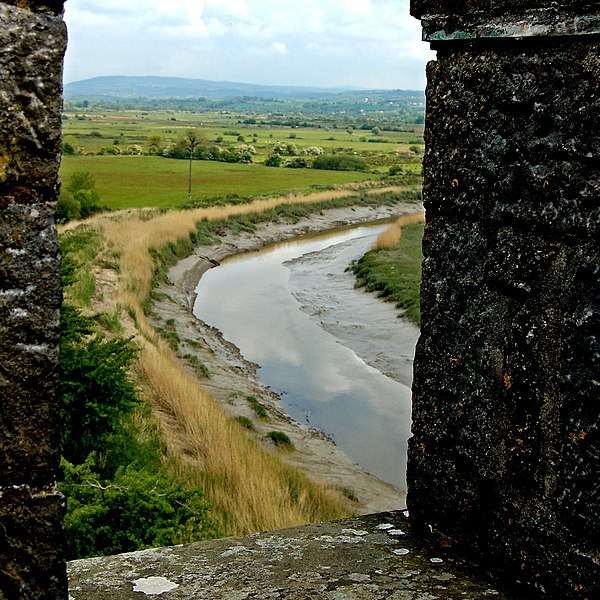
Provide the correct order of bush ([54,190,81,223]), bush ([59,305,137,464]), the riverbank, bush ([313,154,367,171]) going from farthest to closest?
1. bush ([313,154,367,171])
2. bush ([54,190,81,223])
3. the riverbank
4. bush ([59,305,137,464])

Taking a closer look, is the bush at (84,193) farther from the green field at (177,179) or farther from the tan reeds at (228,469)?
the tan reeds at (228,469)

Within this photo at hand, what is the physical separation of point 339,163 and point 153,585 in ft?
199

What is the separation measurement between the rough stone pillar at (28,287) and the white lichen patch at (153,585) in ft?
2.03

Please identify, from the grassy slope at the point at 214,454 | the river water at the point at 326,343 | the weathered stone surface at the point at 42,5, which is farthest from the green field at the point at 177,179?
the weathered stone surface at the point at 42,5

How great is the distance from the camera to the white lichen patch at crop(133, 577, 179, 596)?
1.99 meters

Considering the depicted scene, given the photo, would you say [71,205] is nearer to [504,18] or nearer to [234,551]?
[234,551]

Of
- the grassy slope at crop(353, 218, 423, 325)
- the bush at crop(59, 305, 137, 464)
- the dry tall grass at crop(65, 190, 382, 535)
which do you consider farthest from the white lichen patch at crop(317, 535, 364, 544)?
the grassy slope at crop(353, 218, 423, 325)

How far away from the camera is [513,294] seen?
2.06 meters

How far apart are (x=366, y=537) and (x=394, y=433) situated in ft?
33.1

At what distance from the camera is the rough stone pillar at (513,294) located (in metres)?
1.90

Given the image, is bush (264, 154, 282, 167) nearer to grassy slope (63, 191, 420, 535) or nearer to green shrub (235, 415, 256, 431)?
grassy slope (63, 191, 420, 535)

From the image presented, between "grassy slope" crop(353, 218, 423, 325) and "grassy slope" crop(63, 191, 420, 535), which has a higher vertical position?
"grassy slope" crop(353, 218, 423, 325)

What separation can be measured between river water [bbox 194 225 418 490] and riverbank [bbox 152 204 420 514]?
0.30 meters

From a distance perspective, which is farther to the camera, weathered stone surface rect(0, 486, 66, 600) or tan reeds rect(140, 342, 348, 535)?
tan reeds rect(140, 342, 348, 535)
